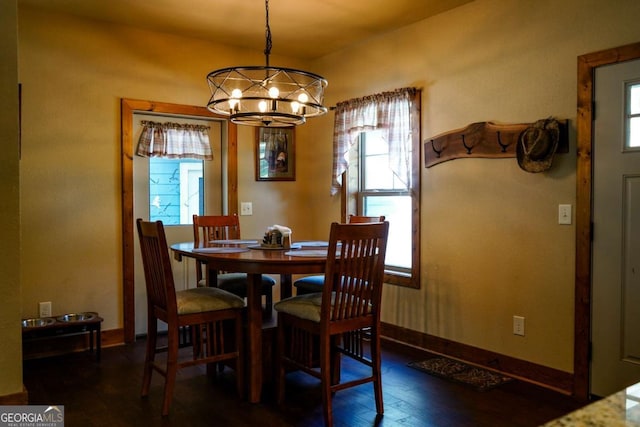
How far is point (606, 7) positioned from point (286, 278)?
2.48 m

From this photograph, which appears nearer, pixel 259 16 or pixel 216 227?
pixel 259 16

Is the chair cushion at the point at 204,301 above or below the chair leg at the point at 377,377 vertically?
above

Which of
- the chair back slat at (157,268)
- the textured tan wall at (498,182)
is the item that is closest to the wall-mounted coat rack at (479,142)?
the textured tan wall at (498,182)

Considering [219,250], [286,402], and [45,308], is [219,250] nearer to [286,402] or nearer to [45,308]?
[286,402]

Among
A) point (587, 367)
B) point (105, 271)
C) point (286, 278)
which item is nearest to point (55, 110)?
point (105, 271)

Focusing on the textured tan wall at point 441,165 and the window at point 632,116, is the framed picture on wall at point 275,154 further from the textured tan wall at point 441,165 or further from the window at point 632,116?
the window at point 632,116

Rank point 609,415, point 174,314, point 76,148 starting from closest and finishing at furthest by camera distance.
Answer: point 609,415
point 174,314
point 76,148

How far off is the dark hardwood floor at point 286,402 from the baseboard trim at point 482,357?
0.07m

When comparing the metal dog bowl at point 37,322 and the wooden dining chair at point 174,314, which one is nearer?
the wooden dining chair at point 174,314

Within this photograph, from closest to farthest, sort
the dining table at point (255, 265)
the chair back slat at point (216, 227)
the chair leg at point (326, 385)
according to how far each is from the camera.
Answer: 1. the chair leg at point (326, 385)
2. the dining table at point (255, 265)
3. the chair back slat at point (216, 227)

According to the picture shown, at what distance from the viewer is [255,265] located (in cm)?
254

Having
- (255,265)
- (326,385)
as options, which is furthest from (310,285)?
(326,385)

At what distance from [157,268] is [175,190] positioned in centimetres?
173

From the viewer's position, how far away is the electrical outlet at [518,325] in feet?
10.2
